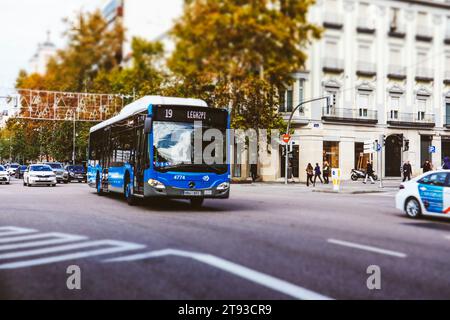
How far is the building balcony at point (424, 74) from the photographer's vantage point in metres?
3.13

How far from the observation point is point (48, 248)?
25.1ft

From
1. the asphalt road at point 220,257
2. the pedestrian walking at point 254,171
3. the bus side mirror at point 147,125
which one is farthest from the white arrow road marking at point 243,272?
the pedestrian walking at point 254,171

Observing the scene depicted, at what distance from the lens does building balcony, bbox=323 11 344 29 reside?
9.75 feet

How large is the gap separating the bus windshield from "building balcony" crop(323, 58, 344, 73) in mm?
10795

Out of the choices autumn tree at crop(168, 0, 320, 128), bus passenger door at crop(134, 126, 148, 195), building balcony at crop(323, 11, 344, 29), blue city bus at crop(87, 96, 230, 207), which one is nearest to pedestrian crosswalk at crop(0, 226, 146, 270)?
autumn tree at crop(168, 0, 320, 128)

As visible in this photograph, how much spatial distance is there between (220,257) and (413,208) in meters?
8.31

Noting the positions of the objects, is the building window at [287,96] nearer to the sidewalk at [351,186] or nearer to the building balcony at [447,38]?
the building balcony at [447,38]

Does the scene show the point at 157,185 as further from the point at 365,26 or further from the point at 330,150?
the point at 365,26

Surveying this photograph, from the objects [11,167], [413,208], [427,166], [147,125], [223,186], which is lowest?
[413,208]

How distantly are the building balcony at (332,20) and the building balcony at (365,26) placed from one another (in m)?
0.10

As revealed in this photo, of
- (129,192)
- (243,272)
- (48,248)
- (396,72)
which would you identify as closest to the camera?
(396,72)

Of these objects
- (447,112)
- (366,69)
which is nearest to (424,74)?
(366,69)

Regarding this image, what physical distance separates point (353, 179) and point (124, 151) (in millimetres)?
28440
